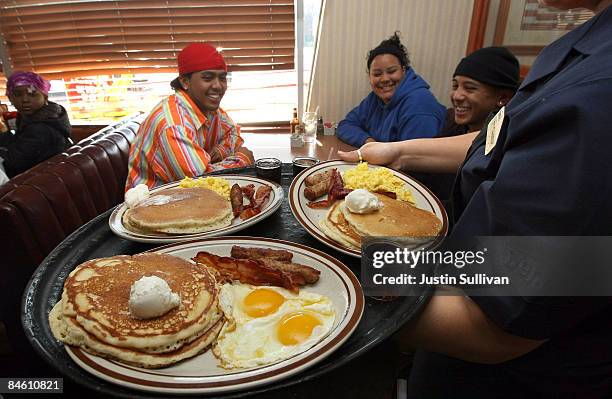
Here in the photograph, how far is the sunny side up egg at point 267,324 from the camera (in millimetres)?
831

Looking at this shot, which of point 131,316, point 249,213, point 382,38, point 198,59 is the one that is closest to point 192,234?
point 249,213

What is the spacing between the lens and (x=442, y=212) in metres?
1.43

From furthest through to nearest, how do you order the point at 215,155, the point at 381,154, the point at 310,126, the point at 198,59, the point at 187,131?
the point at 310,126, the point at 215,155, the point at 198,59, the point at 187,131, the point at 381,154

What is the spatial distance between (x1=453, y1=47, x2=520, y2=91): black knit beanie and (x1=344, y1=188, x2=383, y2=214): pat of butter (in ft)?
6.50

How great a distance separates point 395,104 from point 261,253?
2.87 m

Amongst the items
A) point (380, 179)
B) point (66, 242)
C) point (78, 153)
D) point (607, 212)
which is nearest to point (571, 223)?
point (607, 212)

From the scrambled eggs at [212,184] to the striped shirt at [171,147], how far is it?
0.53m

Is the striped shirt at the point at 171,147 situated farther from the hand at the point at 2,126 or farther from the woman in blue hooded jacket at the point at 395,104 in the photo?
the hand at the point at 2,126

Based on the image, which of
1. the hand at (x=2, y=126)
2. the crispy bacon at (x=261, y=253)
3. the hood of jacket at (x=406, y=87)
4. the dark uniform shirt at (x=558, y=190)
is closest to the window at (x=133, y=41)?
the hand at (x=2, y=126)

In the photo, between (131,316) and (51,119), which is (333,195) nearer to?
(131,316)

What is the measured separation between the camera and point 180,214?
4.40ft

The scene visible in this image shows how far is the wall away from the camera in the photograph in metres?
3.86

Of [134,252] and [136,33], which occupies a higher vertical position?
[136,33]

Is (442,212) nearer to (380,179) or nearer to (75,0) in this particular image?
(380,179)
